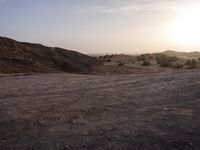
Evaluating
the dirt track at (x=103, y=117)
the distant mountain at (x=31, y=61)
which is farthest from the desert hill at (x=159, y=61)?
the dirt track at (x=103, y=117)

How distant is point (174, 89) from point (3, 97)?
6.17 meters

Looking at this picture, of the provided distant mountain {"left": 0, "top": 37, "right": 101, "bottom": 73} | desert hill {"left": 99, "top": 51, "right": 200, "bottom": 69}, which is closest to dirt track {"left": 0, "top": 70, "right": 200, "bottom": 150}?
distant mountain {"left": 0, "top": 37, "right": 101, "bottom": 73}

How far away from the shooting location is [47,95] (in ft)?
44.0

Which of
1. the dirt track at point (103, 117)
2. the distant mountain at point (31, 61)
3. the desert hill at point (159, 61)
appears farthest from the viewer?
the desert hill at point (159, 61)

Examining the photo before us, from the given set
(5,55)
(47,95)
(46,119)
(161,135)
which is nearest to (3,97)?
(47,95)

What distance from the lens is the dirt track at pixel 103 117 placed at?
25.4 feet

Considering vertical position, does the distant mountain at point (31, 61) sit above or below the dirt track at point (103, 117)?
above

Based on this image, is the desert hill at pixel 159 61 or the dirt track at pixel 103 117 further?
the desert hill at pixel 159 61

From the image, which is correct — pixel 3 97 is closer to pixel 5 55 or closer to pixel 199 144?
pixel 199 144

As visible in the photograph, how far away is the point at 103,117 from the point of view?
9648mm

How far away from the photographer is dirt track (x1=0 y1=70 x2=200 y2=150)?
7729 mm

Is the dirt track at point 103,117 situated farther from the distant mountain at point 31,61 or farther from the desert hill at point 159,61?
the desert hill at point 159,61

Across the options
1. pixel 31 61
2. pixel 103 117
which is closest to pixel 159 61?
pixel 31 61

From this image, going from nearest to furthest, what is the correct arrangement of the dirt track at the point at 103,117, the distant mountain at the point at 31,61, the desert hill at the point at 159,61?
the dirt track at the point at 103,117 < the distant mountain at the point at 31,61 < the desert hill at the point at 159,61
